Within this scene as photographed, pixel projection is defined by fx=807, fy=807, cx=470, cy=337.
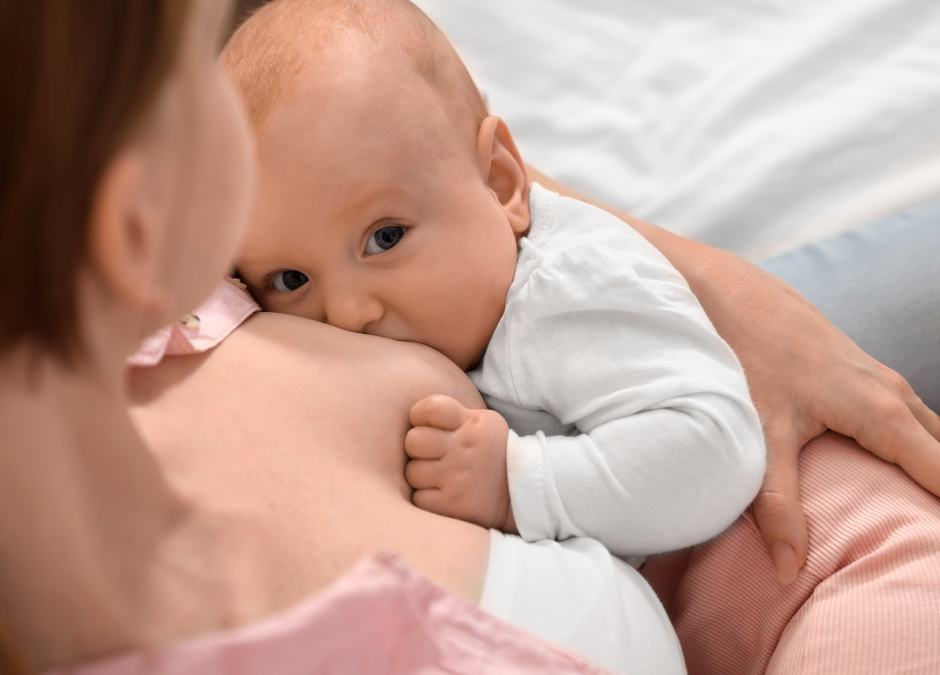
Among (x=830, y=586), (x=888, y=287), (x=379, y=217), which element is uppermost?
(x=379, y=217)

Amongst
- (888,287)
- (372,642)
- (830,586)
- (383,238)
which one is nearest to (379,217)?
(383,238)

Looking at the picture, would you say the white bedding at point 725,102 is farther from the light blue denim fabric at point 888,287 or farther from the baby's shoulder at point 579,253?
the baby's shoulder at point 579,253

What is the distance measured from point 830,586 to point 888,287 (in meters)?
0.59

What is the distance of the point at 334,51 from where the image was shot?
99cm

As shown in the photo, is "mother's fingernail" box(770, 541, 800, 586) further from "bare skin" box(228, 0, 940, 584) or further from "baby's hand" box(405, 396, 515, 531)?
"baby's hand" box(405, 396, 515, 531)

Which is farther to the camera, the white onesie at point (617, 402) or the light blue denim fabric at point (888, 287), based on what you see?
the light blue denim fabric at point (888, 287)

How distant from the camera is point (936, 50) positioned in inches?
62.1

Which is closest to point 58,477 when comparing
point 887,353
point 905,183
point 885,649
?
point 885,649

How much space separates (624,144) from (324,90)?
2.67 feet

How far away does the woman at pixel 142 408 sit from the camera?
17.0 inches

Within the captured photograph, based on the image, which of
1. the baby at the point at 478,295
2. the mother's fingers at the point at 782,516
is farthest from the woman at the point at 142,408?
the mother's fingers at the point at 782,516

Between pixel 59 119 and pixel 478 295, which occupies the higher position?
pixel 59 119

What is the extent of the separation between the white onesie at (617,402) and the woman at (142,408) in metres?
0.14

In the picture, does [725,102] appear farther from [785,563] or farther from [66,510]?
[66,510]
